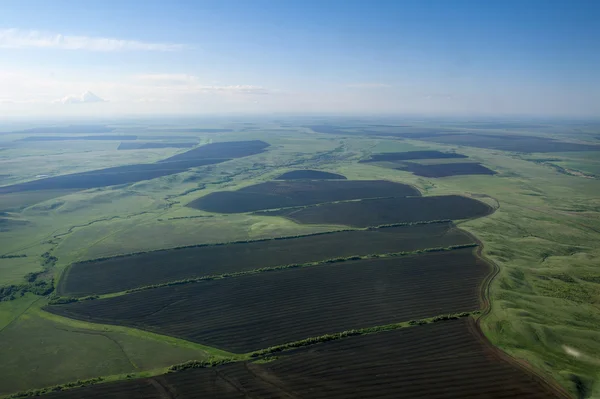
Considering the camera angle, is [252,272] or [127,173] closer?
[252,272]

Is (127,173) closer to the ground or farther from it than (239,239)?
farther from it

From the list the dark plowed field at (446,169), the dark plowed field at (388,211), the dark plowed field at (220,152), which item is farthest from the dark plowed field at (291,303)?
the dark plowed field at (220,152)

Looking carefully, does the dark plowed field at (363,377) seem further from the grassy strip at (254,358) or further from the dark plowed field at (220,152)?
the dark plowed field at (220,152)

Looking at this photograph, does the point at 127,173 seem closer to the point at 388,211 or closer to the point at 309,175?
the point at 309,175

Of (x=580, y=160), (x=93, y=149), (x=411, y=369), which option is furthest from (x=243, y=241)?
(x=93, y=149)

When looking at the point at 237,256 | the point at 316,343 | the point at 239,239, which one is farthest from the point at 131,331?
the point at 239,239

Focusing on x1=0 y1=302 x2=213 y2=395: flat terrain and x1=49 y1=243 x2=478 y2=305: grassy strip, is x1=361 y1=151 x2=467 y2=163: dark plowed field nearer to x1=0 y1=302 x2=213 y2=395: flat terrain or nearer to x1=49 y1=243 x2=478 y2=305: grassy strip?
x1=49 y1=243 x2=478 y2=305: grassy strip

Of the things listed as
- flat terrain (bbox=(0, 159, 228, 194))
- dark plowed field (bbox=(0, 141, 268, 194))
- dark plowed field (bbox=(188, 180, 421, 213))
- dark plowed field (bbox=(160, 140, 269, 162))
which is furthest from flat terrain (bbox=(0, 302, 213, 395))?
dark plowed field (bbox=(160, 140, 269, 162))
